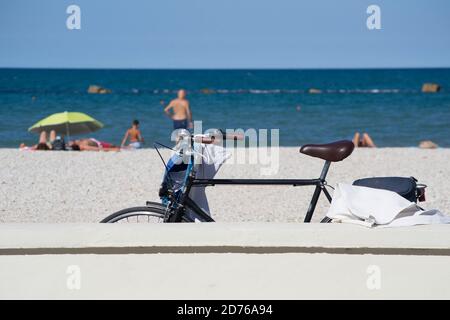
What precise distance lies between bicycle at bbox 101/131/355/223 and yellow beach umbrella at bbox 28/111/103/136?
14.7m

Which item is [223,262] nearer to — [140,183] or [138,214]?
[138,214]

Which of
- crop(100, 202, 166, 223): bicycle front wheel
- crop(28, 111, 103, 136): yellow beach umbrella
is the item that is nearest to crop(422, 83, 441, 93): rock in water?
crop(28, 111, 103, 136): yellow beach umbrella

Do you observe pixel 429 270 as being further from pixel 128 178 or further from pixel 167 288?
pixel 128 178

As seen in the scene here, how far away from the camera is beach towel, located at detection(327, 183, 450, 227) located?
3.53 metres

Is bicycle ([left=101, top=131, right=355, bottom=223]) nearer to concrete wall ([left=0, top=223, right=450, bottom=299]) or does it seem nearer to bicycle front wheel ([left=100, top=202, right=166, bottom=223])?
bicycle front wheel ([left=100, top=202, right=166, bottom=223])

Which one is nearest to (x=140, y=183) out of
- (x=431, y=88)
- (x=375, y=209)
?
(x=375, y=209)

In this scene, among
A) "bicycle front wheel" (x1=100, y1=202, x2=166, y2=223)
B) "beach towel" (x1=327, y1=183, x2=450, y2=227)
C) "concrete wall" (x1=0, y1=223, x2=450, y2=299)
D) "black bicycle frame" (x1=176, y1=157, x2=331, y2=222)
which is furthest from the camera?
"bicycle front wheel" (x1=100, y1=202, x2=166, y2=223)

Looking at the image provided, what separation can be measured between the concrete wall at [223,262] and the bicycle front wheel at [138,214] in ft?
2.44

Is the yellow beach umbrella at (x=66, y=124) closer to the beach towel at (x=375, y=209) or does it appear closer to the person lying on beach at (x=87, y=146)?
the person lying on beach at (x=87, y=146)

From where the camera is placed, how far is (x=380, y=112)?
39750 millimetres

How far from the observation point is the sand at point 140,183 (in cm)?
830

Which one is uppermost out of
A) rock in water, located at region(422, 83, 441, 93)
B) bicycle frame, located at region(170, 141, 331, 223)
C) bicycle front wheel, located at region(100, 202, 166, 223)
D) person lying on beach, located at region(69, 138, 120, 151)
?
rock in water, located at region(422, 83, 441, 93)

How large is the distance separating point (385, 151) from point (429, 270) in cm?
1221

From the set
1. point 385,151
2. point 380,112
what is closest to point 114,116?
point 380,112
